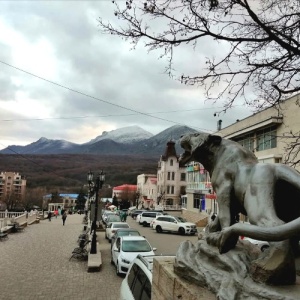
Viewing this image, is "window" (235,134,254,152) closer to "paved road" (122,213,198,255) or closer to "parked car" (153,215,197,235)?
"parked car" (153,215,197,235)

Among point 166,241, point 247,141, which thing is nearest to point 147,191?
point 247,141

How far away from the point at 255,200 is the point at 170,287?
149cm

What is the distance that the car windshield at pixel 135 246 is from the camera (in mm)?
12734

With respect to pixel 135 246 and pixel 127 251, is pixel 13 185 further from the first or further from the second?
pixel 127 251

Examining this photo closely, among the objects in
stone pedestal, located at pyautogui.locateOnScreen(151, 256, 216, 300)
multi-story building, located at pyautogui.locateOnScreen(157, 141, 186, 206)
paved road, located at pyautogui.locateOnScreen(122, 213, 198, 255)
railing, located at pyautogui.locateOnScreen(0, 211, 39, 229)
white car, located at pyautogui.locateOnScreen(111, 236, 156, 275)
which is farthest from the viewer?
multi-story building, located at pyautogui.locateOnScreen(157, 141, 186, 206)

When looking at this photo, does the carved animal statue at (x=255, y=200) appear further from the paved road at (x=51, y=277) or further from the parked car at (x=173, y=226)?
the parked car at (x=173, y=226)

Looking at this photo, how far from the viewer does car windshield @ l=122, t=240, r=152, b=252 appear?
501 inches

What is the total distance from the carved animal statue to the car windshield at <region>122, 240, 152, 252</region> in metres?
9.03

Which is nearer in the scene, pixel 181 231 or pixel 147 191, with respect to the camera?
pixel 181 231

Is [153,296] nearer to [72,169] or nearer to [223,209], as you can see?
[223,209]

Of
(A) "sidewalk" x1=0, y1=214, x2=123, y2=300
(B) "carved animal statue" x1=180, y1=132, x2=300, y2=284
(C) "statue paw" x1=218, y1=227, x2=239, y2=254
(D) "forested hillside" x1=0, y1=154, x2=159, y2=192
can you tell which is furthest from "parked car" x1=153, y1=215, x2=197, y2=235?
(D) "forested hillside" x1=0, y1=154, x2=159, y2=192

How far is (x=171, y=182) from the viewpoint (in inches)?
2643

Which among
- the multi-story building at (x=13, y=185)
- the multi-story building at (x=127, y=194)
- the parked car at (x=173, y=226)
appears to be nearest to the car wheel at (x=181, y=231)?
the parked car at (x=173, y=226)

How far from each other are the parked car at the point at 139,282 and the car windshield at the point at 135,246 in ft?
20.9
